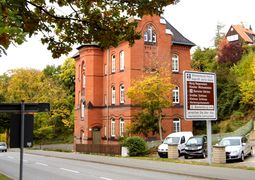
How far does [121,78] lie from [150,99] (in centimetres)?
765

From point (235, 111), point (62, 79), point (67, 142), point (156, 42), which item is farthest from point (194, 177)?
point (62, 79)

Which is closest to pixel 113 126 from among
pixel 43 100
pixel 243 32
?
pixel 43 100

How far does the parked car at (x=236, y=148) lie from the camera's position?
88.9ft

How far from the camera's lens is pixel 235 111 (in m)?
52.8

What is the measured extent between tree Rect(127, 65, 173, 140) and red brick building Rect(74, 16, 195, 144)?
332cm

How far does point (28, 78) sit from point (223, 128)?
33031 mm

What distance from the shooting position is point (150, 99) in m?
39.7

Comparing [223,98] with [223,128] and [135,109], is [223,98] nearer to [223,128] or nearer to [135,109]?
[223,128]

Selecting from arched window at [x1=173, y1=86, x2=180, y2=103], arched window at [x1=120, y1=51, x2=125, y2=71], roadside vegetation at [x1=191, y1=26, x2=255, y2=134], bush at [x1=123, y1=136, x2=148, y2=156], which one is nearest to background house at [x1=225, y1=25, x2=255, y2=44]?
roadside vegetation at [x1=191, y1=26, x2=255, y2=134]

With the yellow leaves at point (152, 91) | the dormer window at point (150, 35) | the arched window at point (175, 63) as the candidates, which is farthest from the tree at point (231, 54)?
the yellow leaves at point (152, 91)

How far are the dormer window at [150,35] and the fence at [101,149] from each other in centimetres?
1282

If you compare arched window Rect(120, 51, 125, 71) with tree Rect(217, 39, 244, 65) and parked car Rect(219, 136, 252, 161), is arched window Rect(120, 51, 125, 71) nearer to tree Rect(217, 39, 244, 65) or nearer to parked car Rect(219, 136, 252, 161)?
parked car Rect(219, 136, 252, 161)

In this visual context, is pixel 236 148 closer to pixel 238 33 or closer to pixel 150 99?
pixel 150 99

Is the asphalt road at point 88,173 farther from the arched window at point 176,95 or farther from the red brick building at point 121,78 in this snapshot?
the arched window at point 176,95
